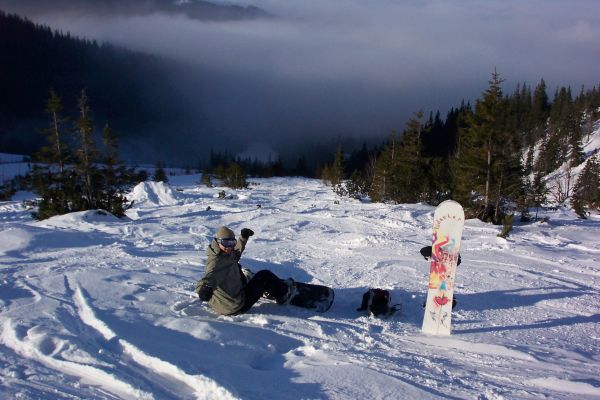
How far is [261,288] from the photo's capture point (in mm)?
5441

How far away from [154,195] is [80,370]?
91.2 feet

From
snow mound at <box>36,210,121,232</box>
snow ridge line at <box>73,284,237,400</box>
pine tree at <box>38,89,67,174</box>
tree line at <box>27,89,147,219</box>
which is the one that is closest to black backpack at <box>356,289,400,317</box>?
snow ridge line at <box>73,284,237,400</box>

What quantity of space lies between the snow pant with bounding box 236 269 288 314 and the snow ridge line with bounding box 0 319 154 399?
205 centimetres

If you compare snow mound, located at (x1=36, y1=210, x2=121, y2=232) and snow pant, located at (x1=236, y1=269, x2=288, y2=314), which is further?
snow mound, located at (x1=36, y1=210, x2=121, y2=232)

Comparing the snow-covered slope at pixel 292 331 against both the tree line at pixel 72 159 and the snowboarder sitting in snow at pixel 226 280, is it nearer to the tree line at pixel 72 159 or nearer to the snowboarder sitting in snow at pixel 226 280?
the snowboarder sitting in snow at pixel 226 280

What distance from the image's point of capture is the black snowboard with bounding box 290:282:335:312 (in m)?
5.64

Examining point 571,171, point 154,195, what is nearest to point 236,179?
point 154,195

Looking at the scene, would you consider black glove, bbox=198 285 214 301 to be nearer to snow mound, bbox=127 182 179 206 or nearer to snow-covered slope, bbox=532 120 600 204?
snow mound, bbox=127 182 179 206

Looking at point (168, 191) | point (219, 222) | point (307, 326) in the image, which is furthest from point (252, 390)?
point (168, 191)

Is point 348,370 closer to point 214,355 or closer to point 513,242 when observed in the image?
point 214,355

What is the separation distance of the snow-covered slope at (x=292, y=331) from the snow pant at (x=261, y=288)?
186 millimetres

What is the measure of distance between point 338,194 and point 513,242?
2478cm

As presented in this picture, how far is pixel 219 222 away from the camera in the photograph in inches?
623

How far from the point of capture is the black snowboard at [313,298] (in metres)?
5.64
